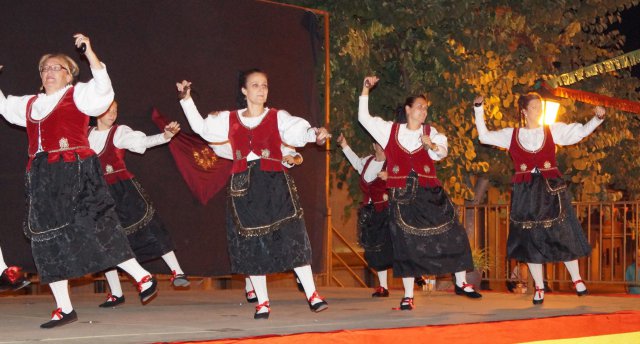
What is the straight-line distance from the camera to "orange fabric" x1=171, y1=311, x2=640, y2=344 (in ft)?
14.4

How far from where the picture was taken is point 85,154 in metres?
4.97

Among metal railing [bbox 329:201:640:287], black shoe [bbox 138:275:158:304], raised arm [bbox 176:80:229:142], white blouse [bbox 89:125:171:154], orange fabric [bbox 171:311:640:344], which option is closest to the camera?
orange fabric [bbox 171:311:640:344]

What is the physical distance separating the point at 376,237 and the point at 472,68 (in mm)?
2583

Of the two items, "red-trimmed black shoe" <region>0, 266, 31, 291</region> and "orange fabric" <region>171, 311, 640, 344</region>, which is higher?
"red-trimmed black shoe" <region>0, 266, 31, 291</region>

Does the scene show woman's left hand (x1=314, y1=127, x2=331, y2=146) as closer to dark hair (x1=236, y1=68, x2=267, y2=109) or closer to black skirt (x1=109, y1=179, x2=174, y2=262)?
dark hair (x1=236, y1=68, x2=267, y2=109)

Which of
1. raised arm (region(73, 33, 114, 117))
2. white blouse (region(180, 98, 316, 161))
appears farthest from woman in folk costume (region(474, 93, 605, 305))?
raised arm (region(73, 33, 114, 117))

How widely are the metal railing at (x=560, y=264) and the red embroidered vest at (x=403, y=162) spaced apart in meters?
1.91

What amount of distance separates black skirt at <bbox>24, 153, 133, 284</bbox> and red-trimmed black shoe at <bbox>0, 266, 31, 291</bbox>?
1.13 ft

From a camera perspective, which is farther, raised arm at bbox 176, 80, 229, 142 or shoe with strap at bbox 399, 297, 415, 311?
shoe with strap at bbox 399, 297, 415, 311

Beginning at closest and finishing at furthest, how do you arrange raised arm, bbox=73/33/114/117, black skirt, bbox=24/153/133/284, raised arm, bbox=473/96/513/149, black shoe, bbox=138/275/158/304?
raised arm, bbox=73/33/114/117
black skirt, bbox=24/153/133/284
black shoe, bbox=138/275/158/304
raised arm, bbox=473/96/513/149

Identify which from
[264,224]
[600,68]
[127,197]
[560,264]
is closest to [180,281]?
[127,197]

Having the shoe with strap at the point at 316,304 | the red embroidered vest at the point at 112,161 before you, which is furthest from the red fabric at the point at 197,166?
the shoe with strap at the point at 316,304

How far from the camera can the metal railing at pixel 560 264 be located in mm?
8852

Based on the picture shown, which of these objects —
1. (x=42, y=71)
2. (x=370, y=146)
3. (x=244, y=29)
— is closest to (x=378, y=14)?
(x=370, y=146)
